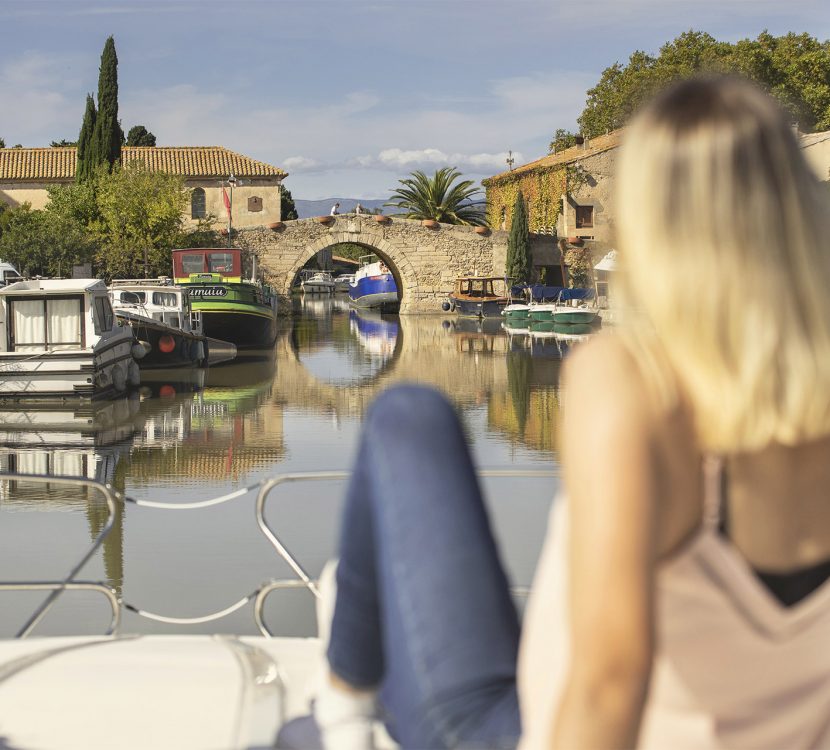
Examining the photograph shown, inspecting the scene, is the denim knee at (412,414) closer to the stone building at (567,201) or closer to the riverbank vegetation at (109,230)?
the riverbank vegetation at (109,230)

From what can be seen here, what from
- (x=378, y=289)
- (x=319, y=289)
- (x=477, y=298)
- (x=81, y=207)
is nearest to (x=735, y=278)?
(x=477, y=298)

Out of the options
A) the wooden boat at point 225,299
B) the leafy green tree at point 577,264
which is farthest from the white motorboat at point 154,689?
the leafy green tree at point 577,264

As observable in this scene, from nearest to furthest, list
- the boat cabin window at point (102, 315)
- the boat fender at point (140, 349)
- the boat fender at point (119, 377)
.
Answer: the boat cabin window at point (102, 315) < the boat fender at point (119, 377) < the boat fender at point (140, 349)

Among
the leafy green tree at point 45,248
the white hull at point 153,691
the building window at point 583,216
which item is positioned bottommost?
the white hull at point 153,691

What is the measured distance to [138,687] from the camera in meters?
2.23

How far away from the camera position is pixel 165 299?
19.0 metres

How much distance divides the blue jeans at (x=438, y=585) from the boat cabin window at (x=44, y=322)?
45.3 ft

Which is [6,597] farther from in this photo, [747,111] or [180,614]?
[747,111]

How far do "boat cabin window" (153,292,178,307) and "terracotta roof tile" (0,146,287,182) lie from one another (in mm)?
25700

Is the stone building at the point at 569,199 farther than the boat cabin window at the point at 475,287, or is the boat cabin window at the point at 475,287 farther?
the stone building at the point at 569,199

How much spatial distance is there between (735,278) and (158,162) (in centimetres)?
4563

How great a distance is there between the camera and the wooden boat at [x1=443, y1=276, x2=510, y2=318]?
36.0 metres

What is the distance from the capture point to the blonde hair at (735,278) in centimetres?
117

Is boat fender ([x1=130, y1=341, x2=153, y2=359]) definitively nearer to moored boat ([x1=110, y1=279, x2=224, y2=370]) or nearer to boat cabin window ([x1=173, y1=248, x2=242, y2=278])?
moored boat ([x1=110, y1=279, x2=224, y2=370])
